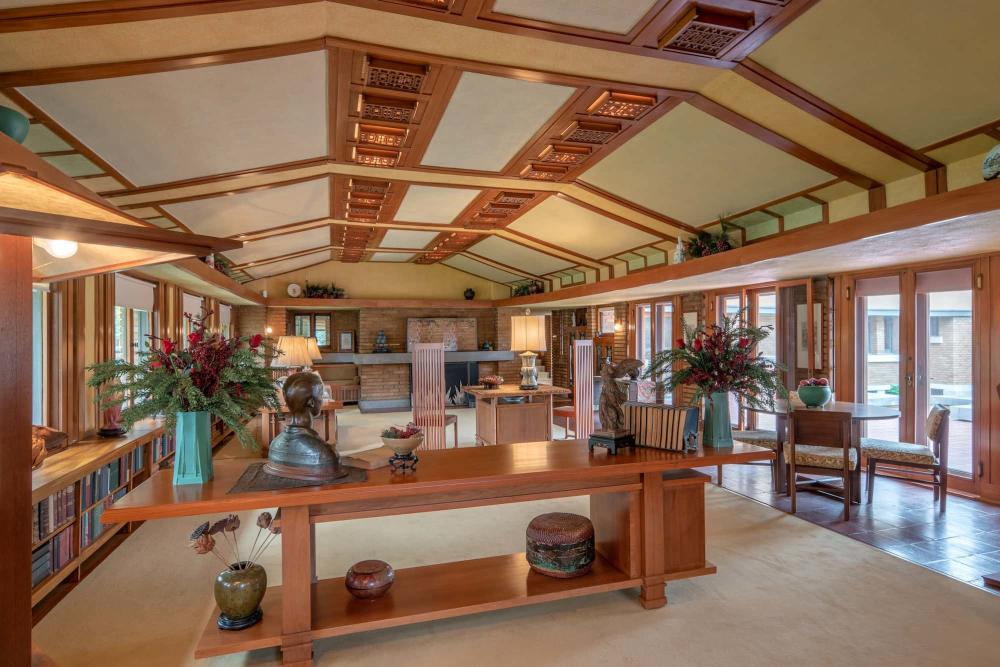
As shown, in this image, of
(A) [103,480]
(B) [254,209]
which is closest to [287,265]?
(B) [254,209]

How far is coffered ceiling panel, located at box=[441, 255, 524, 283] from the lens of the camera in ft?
35.5

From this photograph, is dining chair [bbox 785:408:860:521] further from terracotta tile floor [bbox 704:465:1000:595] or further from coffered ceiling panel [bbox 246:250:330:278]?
coffered ceiling panel [bbox 246:250:330:278]

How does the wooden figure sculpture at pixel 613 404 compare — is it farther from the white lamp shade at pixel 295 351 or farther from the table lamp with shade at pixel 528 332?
the white lamp shade at pixel 295 351

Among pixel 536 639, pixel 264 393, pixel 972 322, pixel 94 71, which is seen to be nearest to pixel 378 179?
pixel 94 71

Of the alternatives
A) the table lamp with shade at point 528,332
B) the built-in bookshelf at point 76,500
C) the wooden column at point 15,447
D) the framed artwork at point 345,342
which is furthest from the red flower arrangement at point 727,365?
A: the framed artwork at point 345,342

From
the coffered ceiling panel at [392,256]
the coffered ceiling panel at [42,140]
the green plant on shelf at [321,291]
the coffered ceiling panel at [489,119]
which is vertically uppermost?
the coffered ceiling panel at [489,119]

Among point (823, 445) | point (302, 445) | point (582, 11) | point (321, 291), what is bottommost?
point (823, 445)

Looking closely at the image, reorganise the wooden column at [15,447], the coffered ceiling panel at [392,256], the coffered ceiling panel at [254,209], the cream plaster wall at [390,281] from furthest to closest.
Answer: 1. the cream plaster wall at [390,281]
2. the coffered ceiling panel at [392,256]
3. the coffered ceiling panel at [254,209]
4. the wooden column at [15,447]

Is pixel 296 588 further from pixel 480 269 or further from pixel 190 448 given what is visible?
pixel 480 269

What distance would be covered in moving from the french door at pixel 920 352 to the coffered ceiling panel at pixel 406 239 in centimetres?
584

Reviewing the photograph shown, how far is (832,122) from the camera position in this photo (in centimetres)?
352

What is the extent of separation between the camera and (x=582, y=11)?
2545 millimetres

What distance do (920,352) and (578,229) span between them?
3.90 meters

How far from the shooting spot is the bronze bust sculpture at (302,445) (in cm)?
221
